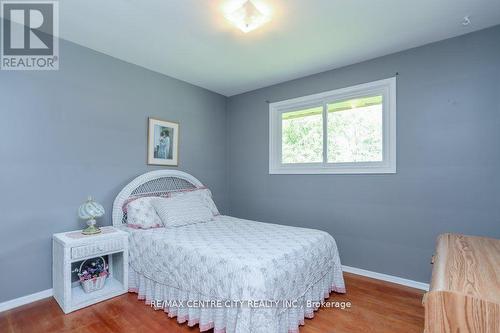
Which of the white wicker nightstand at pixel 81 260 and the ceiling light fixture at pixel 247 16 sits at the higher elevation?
the ceiling light fixture at pixel 247 16

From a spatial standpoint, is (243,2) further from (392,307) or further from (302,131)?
(392,307)

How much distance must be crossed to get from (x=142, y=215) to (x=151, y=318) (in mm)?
1034

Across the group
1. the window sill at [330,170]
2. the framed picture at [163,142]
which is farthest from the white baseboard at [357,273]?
the framed picture at [163,142]

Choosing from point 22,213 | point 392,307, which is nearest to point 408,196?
point 392,307

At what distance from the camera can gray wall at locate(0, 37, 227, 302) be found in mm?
2215

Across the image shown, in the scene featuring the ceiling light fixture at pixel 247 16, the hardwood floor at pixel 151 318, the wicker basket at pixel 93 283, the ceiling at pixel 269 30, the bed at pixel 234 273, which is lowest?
the hardwood floor at pixel 151 318

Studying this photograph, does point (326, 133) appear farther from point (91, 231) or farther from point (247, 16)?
point (91, 231)

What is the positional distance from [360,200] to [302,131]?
4.03 ft

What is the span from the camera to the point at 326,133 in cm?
332

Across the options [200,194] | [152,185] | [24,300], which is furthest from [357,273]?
[24,300]

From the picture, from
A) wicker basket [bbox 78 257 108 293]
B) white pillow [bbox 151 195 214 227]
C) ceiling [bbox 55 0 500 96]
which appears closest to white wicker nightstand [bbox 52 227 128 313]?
wicker basket [bbox 78 257 108 293]

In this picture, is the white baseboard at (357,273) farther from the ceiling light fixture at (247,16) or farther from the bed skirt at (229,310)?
the ceiling light fixture at (247,16)

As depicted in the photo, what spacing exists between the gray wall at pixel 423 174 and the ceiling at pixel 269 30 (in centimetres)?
21

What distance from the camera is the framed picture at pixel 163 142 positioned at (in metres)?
3.24
